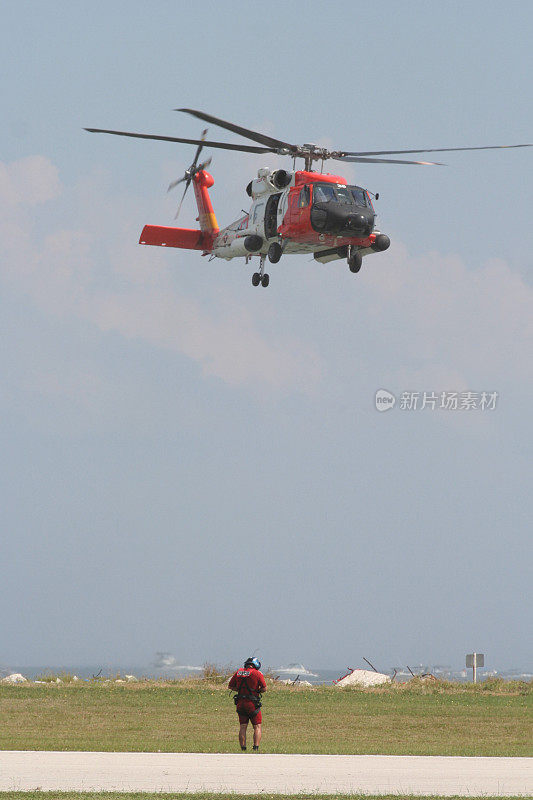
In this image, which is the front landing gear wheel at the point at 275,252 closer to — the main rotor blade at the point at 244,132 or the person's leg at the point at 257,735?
the main rotor blade at the point at 244,132

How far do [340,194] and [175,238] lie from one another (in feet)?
32.6

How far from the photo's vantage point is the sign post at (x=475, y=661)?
135 ft

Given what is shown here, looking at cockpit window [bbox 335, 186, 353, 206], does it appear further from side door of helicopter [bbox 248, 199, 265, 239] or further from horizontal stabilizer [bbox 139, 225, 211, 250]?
horizontal stabilizer [bbox 139, 225, 211, 250]

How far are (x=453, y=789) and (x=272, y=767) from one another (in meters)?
3.84

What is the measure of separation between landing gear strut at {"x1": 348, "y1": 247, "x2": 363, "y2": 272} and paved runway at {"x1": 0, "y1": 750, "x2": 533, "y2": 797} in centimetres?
1501

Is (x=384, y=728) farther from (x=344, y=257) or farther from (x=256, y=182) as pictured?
(x=256, y=182)

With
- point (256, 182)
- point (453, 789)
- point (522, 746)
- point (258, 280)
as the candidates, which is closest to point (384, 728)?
point (522, 746)

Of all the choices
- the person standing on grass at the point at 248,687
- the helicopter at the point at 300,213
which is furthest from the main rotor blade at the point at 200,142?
the person standing on grass at the point at 248,687

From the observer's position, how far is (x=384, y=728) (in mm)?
28656

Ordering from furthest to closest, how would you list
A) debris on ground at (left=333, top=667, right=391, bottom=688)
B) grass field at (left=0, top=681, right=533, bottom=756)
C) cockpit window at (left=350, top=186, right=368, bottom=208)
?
1. debris on ground at (left=333, top=667, right=391, bottom=688)
2. cockpit window at (left=350, top=186, right=368, bottom=208)
3. grass field at (left=0, top=681, right=533, bottom=756)

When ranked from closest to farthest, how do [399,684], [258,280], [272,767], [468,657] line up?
[272,767] < [258,280] < [399,684] < [468,657]

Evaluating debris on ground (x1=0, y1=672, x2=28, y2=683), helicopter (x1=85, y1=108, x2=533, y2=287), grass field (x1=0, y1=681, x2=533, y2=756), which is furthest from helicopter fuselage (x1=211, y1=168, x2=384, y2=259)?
debris on ground (x1=0, y1=672, x2=28, y2=683)


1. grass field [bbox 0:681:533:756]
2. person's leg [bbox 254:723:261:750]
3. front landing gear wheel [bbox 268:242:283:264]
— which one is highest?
front landing gear wheel [bbox 268:242:283:264]

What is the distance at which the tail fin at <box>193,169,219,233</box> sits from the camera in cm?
4128
